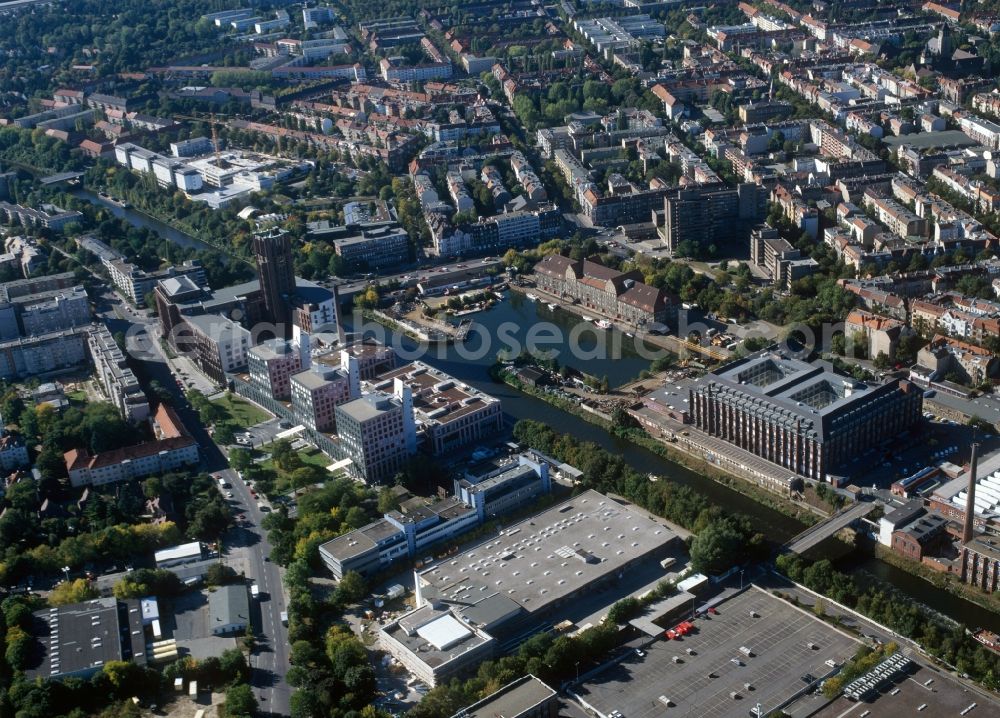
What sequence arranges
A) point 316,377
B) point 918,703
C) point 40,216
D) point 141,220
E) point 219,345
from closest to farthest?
point 918,703, point 316,377, point 219,345, point 40,216, point 141,220

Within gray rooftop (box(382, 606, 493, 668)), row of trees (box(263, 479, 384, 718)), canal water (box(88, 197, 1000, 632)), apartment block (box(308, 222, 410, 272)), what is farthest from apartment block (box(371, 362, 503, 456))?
apartment block (box(308, 222, 410, 272))

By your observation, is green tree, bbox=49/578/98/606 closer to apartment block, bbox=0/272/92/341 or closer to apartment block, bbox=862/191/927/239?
apartment block, bbox=0/272/92/341

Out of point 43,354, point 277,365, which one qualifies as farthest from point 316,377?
point 43,354

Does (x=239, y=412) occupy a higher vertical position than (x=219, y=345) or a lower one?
lower

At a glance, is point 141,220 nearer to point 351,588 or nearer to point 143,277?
point 143,277

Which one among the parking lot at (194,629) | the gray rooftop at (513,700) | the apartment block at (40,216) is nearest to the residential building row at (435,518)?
the parking lot at (194,629)

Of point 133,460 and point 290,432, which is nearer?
point 133,460
